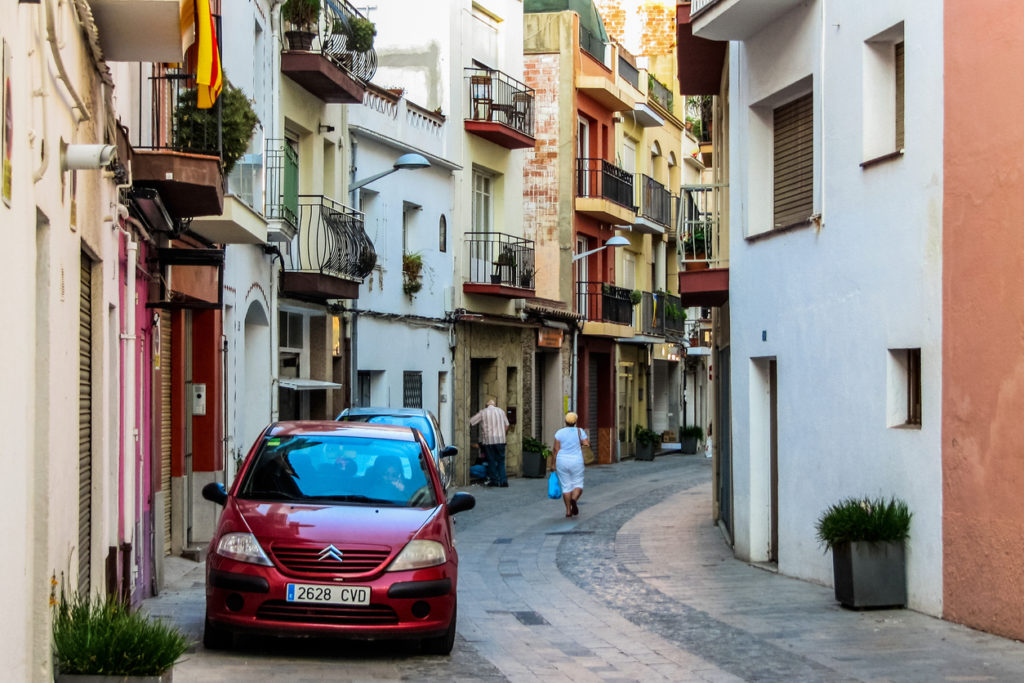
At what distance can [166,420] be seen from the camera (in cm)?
1642

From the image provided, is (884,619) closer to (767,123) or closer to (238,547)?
(238,547)

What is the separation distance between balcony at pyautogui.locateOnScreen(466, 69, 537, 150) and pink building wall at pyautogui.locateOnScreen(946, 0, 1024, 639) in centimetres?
2071

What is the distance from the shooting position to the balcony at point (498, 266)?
106ft

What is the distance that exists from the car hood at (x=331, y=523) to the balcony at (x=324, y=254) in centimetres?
1209

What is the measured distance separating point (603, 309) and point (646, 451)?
16.7 feet

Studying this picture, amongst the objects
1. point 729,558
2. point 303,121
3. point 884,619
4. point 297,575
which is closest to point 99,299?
point 297,575

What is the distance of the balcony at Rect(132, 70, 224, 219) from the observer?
1220 centimetres

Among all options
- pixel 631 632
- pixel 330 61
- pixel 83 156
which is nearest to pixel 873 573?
pixel 631 632

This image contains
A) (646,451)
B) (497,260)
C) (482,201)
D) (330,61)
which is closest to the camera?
(330,61)

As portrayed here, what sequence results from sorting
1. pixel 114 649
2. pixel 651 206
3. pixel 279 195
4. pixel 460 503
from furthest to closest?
pixel 651 206, pixel 279 195, pixel 460 503, pixel 114 649

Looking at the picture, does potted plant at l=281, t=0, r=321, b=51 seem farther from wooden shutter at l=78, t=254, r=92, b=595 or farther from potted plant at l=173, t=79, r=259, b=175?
wooden shutter at l=78, t=254, r=92, b=595

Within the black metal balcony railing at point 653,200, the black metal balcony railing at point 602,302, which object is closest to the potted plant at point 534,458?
the black metal balcony railing at point 602,302

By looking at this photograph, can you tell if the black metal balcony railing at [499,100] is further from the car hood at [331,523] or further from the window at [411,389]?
the car hood at [331,523]

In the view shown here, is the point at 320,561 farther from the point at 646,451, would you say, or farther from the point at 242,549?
the point at 646,451
